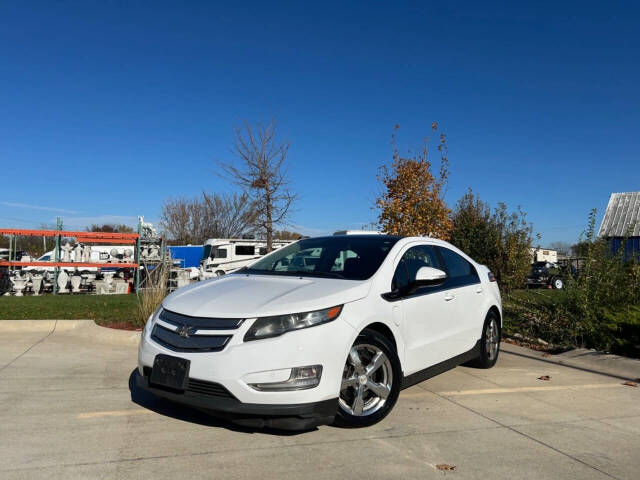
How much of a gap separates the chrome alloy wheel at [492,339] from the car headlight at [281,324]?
324 cm

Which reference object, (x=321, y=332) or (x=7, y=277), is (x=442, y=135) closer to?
(x=321, y=332)

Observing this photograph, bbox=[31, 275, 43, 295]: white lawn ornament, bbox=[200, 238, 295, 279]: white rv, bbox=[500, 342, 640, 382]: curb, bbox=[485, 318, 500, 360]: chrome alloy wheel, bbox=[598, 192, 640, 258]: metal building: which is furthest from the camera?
bbox=[598, 192, 640, 258]: metal building

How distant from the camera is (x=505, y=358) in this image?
7281 mm

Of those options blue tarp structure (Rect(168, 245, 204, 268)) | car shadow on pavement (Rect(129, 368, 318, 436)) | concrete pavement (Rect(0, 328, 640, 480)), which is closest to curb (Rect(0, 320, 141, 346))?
concrete pavement (Rect(0, 328, 640, 480))

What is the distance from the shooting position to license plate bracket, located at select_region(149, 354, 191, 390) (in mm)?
3748

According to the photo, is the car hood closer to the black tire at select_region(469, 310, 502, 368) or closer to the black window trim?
the black window trim

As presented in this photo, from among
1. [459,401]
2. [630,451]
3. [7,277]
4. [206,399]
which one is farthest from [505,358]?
[7,277]

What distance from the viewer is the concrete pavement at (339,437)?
11.1 feet

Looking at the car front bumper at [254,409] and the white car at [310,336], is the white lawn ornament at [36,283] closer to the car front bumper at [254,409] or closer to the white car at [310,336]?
the white car at [310,336]

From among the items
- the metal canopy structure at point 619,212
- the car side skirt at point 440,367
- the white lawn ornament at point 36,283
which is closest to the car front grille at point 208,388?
the car side skirt at point 440,367

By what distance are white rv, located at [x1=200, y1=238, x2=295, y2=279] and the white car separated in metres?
22.0

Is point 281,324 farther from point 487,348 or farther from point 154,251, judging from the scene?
point 154,251

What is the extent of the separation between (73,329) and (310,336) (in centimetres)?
621

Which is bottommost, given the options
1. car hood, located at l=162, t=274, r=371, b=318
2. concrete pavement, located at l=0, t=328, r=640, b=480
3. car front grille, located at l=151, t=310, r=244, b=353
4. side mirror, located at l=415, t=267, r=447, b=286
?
concrete pavement, located at l=0, t=328, r=640, b=480
